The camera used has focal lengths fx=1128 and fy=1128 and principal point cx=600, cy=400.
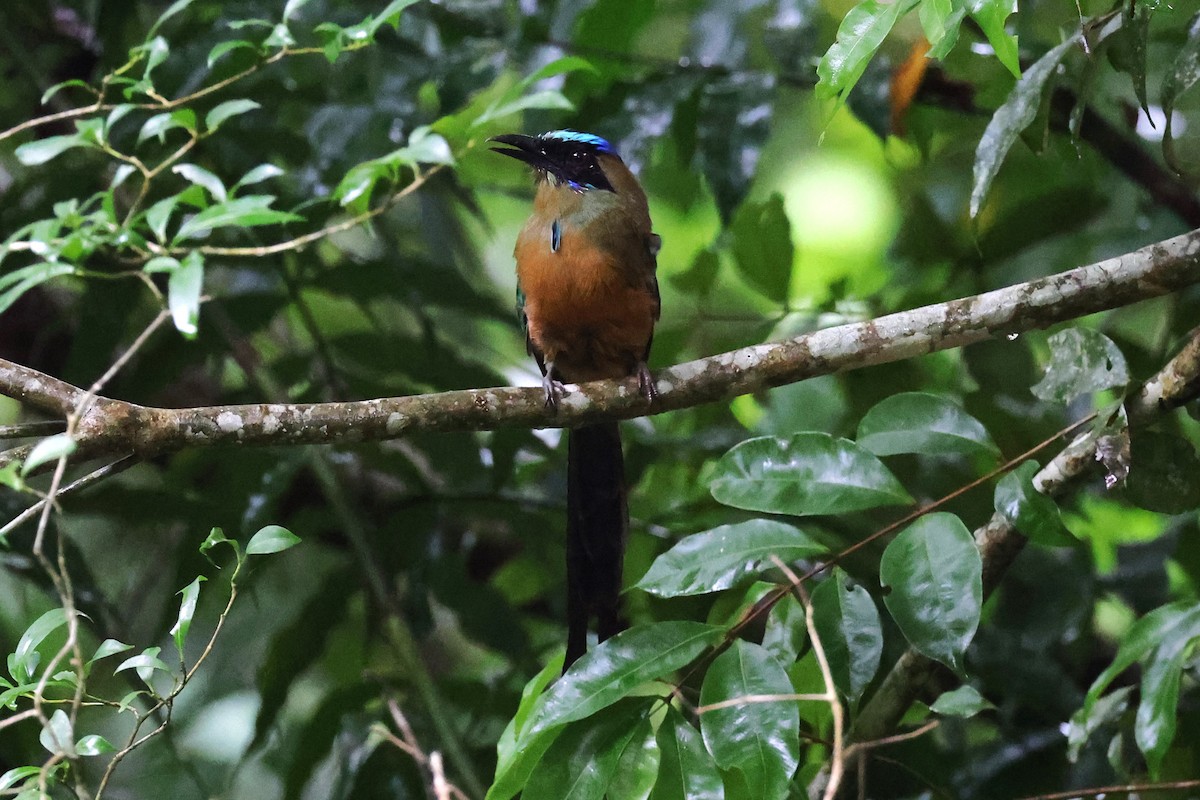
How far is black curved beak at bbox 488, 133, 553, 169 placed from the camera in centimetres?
284

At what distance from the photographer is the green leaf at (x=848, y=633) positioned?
1.58 metres

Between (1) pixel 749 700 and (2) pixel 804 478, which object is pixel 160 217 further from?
(1) pixel 749 700

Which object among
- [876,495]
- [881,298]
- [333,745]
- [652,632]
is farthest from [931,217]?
[333,745]

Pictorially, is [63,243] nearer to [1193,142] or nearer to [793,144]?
[1193,142]

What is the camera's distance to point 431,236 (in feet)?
10.7

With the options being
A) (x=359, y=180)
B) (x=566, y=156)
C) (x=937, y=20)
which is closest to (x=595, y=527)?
(x=359, y=180)

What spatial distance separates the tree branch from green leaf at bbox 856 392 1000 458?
166 mm

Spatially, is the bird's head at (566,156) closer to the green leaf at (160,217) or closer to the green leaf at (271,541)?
the green leaf at (160,217)

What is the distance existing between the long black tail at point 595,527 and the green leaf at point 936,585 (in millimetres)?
769

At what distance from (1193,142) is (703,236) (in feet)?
7.36

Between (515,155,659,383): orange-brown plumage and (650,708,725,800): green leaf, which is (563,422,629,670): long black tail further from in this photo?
(650,708,725,800): green leaf

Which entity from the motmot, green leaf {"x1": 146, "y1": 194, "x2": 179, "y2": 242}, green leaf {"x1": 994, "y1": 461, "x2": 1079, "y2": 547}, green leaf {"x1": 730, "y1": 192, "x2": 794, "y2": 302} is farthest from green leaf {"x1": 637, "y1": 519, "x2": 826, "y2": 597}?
green leaf {"x1": 730, "y1": 192, "x2": 794, "y2": 302}

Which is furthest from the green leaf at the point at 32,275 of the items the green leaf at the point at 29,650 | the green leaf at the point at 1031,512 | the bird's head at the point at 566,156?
the green leaf at the point at 1031,512

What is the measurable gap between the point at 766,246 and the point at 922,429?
1040 millimetres
